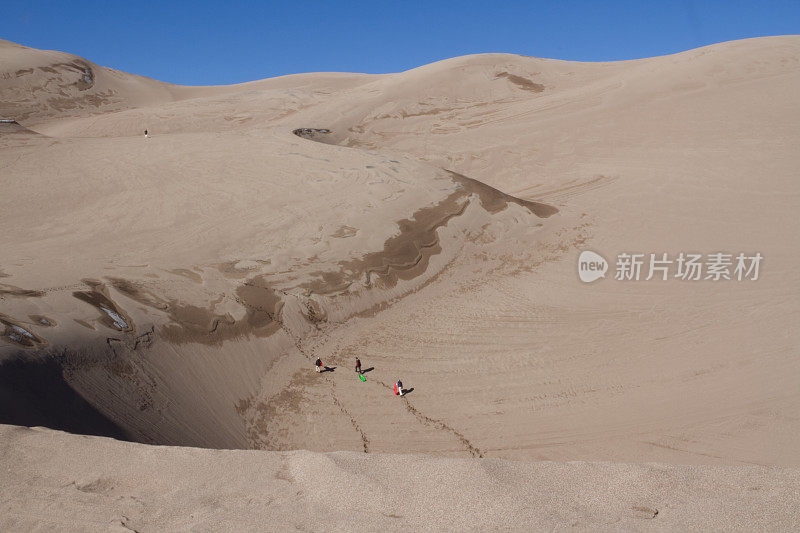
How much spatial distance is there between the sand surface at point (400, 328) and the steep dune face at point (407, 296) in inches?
1.6

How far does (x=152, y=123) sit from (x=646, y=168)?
21.2 meters

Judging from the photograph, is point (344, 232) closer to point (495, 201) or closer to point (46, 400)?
point (495, 201)

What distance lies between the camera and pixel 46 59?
3073cm

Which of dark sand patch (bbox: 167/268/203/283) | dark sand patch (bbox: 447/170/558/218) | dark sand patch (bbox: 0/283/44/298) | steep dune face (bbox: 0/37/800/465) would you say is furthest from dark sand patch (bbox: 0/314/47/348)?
dark sand patch (bbox: 447/170/558/218)

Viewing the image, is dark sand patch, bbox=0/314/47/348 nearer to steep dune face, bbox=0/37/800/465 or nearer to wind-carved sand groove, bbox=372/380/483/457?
steep dune face, bbox=0/37/800/465

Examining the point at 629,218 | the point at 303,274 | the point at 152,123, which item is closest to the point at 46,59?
the point at 152,123

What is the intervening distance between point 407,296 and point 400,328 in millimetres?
912

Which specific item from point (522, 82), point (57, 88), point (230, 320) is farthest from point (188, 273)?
point (57, 88)

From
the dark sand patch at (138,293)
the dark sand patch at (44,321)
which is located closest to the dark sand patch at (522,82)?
the dark sand patch at (138,293)

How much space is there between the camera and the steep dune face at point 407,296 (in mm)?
5359

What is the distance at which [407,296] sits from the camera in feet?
27.4

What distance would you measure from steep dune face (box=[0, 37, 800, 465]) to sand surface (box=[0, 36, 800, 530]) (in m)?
0.04

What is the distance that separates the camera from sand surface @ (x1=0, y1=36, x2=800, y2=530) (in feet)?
9.48

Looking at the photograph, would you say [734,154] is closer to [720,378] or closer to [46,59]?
[720,378]
